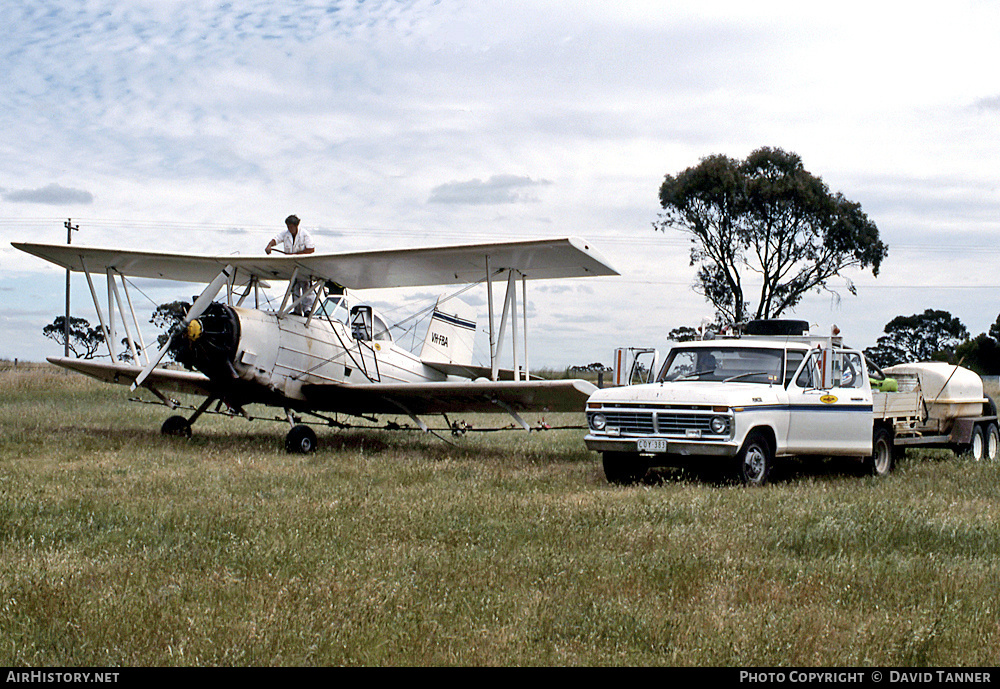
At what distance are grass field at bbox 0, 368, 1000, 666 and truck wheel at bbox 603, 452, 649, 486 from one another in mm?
158

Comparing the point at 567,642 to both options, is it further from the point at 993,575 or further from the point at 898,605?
the point at 993,575

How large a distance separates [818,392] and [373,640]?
7578 mm

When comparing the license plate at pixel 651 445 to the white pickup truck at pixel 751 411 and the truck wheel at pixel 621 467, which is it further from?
the truck wheel at pixel 621 467

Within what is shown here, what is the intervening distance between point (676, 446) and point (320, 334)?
716 centimetres

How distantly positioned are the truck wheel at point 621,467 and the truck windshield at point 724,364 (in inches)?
50.8

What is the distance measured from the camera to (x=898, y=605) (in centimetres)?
524

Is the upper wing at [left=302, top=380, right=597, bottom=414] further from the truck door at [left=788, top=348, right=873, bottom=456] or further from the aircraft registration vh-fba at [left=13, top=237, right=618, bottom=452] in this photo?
the truck door at [left=788, top=348, right=873, bottom=456]

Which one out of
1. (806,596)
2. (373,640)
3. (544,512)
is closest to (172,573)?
(373,640)

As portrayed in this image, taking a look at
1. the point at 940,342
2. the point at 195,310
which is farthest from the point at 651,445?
the point at 940,342

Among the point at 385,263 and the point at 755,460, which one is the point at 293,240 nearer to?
the point at 385,263

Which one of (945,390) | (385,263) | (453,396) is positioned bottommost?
(453,396)

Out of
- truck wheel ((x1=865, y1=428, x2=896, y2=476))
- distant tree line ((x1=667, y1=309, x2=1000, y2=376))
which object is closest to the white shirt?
truck wheel ((x1=865, y1=428, x2=896, y2=476))

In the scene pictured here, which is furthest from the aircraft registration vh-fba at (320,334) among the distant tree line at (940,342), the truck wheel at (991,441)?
the distant tree line at (940,342)

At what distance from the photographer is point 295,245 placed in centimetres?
1448
